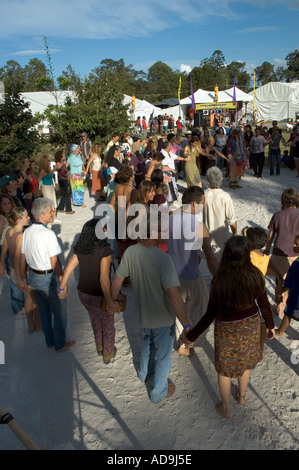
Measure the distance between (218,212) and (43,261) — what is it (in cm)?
230

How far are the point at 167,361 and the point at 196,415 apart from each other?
1.79 feet

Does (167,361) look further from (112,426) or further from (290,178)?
(290,178)

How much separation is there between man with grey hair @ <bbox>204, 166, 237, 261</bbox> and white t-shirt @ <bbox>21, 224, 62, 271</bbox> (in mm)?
2066

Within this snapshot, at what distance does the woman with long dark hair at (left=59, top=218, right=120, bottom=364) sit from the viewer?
3244 mm

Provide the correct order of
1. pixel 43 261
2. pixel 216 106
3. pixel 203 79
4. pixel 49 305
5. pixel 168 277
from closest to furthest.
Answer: pixel 168 277 → pixel 43 261 → pixel 49 305 → pixel 216 106 → pixel 203 79

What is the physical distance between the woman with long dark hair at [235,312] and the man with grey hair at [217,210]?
1876mm

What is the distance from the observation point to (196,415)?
3074 mm

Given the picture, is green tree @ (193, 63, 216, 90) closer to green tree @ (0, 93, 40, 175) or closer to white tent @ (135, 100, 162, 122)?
white tent @ (135, 100, 162, 122)

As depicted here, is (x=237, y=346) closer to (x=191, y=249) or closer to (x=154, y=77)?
(x=191, y=249)

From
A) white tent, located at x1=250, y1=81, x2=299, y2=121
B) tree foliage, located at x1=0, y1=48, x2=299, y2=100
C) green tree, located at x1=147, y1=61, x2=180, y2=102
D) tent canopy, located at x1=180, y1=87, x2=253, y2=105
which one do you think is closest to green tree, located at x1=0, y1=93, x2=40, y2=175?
tree foliage, located at x1=0, y1=48, x2=299, y2=100

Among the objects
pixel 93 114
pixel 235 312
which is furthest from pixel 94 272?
pixel 93 114

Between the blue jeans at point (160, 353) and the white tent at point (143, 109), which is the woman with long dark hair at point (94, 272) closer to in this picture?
the blue jeans at point (160, 353)

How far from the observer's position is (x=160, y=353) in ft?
10.1
